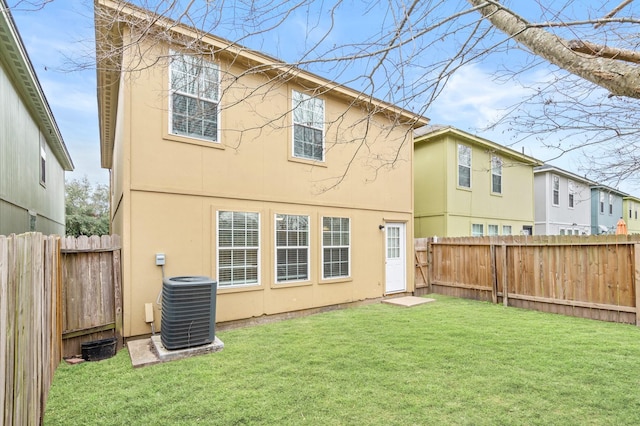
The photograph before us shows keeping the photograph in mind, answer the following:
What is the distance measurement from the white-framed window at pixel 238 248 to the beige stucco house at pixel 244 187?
19 millimetres

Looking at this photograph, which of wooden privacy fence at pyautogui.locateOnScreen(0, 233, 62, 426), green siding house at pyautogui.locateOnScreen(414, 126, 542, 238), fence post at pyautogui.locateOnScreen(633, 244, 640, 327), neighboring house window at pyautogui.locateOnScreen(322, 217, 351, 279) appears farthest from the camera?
green siding house at pyautogui.locateOnScreen(414, 126, 542, 238)

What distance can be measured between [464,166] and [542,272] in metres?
5.27

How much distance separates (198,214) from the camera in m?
6.05

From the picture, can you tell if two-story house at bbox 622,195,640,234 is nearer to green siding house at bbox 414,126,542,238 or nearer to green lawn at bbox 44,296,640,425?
green siding house at bbox 414,126,542,238

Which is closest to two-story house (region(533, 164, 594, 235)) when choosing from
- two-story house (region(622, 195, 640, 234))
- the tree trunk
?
two-story house (region(622, 195, 640, 234))

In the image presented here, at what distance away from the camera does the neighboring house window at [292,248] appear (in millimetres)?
7094

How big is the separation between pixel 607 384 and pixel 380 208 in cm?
581

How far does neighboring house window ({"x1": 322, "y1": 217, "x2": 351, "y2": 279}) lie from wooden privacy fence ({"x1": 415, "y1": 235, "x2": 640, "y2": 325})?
10.4 feet

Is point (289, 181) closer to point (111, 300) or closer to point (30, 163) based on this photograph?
point (111, 300)

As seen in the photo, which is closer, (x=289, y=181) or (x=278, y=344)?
(x=278, y=344)

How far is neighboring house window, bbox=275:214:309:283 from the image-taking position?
7.09m

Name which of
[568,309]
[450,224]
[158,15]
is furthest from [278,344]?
[450,224]

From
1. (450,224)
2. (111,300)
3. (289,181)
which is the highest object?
(289,181)

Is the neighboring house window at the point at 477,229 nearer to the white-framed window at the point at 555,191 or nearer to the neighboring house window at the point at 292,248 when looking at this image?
the white-framed window at the point at 555,191
